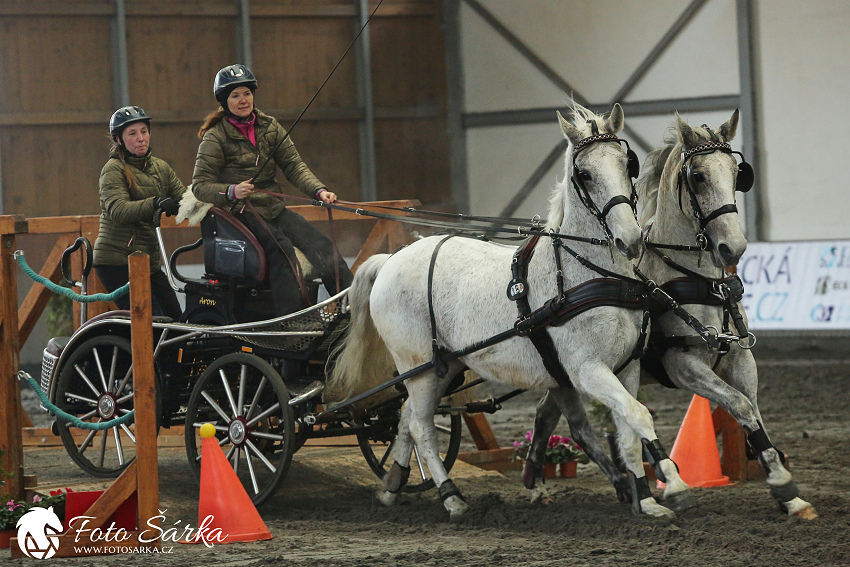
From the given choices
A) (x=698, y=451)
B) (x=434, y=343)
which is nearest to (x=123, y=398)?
(x=434, y=343)

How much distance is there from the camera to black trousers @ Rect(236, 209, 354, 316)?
207 inches

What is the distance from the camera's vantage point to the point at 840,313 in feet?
33.7

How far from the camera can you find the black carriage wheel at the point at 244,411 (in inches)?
196

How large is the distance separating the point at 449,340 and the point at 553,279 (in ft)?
2.23

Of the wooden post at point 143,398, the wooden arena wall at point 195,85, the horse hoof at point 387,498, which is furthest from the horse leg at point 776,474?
the wooden arena wall at point 195,85

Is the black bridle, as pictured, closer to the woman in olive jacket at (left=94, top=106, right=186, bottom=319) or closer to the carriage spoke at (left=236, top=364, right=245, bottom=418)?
the carriage spoke at (left=236, top=364, right=245, bottom=418)

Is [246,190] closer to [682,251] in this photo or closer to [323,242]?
[323,242]

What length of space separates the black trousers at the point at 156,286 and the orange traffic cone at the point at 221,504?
1.53 m

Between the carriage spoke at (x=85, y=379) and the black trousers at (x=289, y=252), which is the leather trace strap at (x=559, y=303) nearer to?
the black trousers at (x=289, y=252)

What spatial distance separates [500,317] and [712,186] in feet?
3.49

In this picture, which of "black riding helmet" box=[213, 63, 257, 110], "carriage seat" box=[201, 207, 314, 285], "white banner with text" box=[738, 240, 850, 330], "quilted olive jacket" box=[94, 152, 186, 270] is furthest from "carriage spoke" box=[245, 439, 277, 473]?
"white banner with text" box=[738, 240, 850, 330]

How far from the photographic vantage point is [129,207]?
557cm

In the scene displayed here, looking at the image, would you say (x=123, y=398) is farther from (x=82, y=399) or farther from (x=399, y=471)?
(x=399, y=471)

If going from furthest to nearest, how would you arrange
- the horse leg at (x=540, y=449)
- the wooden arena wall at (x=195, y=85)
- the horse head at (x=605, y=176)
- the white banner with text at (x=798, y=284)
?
the wooden arena wall at (x=195, y=85), the white banner with text at (x=798, y=284), the horse leg at (x=540, y=449), the horse head at (x=605, y=176)
